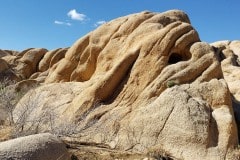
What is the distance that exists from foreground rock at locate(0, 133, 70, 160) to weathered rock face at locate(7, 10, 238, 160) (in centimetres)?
370

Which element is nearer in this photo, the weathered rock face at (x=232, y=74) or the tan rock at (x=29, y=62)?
the weathered rock face at (x=232, y=74)

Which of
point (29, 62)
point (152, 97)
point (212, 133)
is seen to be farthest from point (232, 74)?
point (29, 62)

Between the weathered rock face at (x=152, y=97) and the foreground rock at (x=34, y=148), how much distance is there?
12.1 feet

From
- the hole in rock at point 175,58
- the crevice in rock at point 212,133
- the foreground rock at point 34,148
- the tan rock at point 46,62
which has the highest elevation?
the tan rock at point 46,62

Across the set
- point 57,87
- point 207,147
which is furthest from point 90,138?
point 57,87

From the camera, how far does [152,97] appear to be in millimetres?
14141

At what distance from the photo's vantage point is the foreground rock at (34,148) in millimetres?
6602

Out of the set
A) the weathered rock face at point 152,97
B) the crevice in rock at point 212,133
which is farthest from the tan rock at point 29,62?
the crevice in rock at point 212,133

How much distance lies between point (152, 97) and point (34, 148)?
7561mm

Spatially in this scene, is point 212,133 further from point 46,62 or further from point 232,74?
point 46,62

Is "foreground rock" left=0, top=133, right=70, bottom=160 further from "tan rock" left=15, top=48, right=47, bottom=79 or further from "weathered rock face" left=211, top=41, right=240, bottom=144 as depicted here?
"tan rock" left=15, top=48, right=47, bottom=79

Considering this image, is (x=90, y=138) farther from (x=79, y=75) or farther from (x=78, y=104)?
(x=79, y=75)

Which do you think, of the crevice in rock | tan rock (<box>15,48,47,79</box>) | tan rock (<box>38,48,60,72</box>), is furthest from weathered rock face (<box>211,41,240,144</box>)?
tan rock (<box>15,48,47,79</box>)

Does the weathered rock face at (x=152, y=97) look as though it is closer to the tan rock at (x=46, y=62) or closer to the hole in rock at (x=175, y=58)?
the hole in rock at (x=175, y=58)
